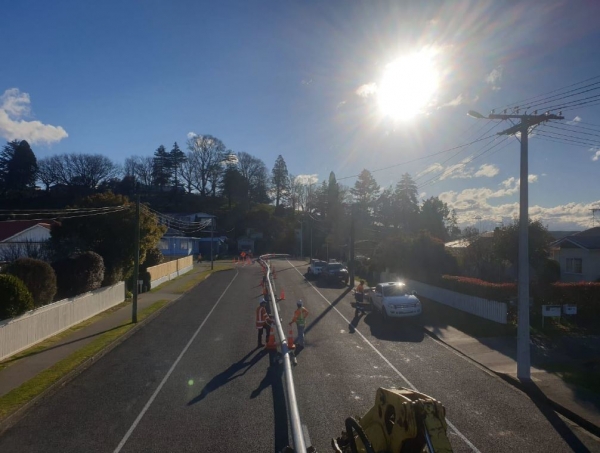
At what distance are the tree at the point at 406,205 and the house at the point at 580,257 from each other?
4648cm

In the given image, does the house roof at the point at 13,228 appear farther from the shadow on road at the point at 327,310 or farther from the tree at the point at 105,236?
the shadow on road at the point at 327,310

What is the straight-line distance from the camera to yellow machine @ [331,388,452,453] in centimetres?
560

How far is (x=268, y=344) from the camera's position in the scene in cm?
1474

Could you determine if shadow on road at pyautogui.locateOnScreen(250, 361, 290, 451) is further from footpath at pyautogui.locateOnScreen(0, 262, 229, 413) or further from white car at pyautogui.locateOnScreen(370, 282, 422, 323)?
white car at pyautogui.locateOnScreen(370, 282, 422, 323)

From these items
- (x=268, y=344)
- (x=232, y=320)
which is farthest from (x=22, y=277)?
(x=268, y=344)

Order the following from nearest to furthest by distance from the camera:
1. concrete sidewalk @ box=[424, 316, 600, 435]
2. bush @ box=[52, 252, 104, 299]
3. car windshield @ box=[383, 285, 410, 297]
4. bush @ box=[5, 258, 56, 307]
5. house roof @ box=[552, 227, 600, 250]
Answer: concrete sidewalk @ box=[424, 316, 600, 435]
bush @ box=[5, 258, 56, 307]
car windshield @ box=[383, 285, 410, 297]
bush @ box=[52, 252, 104, 299]
house roof @ box=[552, 227, 600, 250]

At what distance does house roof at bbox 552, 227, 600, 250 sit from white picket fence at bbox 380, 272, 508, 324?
388 inches

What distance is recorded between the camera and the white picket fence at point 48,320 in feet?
53.0

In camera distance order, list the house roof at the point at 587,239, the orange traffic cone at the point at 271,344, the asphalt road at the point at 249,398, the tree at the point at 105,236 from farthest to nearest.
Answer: the house roof at the point at 587,239 < the tree at the point at 105,236 < the orange traffic cone at the point at 271,344 < the asphalt road at the point at 249,398

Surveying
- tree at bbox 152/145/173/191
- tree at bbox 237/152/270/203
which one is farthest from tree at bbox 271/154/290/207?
tree at bbox 152/145/173/191

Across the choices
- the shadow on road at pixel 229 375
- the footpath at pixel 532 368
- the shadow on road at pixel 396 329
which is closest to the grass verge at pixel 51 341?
the shadow on road at pixel 229 375

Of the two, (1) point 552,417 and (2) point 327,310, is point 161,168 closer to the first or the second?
(2) point 327,310

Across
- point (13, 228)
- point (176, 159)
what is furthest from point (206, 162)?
point (13, 228)

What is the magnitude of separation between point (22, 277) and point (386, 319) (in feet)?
49.1
